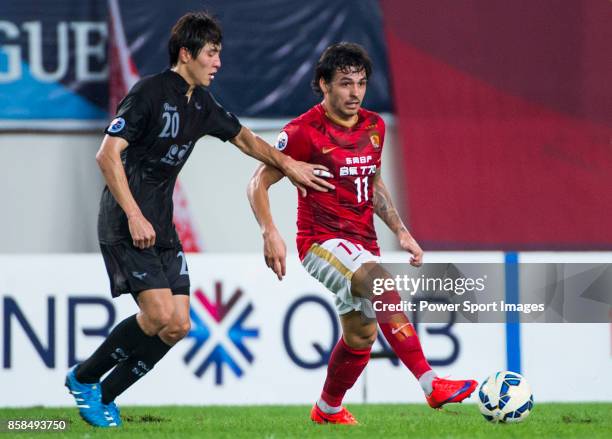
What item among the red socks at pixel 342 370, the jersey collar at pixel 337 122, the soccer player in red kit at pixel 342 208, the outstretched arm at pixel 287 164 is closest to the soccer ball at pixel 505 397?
the soccer player in red kit at pixel 342 208

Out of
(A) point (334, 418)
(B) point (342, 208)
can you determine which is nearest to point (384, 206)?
(B) point (342, 208)

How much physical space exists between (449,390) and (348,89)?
1.49 meters

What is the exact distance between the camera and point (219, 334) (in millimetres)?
8016

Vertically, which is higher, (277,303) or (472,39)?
(472,39)

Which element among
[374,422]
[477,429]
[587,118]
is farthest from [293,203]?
[477,429]

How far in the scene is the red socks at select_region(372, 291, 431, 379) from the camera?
545 centimetres

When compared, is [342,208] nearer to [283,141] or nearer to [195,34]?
[283,141]

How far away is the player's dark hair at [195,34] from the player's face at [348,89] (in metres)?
0.61

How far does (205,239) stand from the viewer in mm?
9539

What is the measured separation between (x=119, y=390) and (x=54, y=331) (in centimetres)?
250

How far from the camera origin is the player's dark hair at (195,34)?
548 centimetres

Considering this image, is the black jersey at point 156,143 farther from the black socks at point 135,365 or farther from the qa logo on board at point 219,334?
the qa logo on board at point 219,334

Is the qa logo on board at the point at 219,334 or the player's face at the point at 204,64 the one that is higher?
the player's face at the point at 204,64

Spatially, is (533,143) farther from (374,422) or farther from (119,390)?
(119,390)
